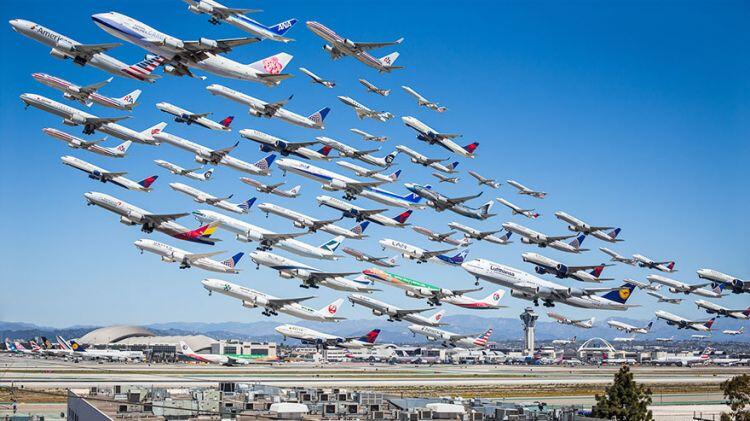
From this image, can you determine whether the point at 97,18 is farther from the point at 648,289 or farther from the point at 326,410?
the point at 648,289

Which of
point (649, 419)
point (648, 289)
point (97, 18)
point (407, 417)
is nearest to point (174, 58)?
point (97, 18)

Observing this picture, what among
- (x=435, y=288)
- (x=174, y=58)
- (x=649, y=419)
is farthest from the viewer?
(x=435, y=288)

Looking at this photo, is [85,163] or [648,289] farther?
[648,289]

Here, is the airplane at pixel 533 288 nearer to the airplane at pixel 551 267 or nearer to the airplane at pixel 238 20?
the airplane at pixel 551 267

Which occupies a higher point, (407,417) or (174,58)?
(174,58)

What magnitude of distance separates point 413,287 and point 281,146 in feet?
Result: 146

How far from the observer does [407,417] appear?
205ft

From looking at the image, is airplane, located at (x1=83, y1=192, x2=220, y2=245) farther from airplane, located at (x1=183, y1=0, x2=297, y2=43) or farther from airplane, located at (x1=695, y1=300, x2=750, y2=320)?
airplane, located at (x1=695, y1=300, x2=750, y2=320)

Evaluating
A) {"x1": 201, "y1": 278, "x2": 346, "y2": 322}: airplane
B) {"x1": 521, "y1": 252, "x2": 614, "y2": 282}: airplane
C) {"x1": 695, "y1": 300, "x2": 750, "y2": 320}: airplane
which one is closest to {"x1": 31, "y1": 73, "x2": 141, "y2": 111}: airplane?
{"x1": 201, "y1": 278, "x2": 346, "y2": 322}: airplane

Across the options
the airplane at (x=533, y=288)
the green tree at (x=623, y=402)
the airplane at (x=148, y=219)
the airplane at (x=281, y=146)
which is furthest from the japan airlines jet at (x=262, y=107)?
the green tree at (x=623, y=402)

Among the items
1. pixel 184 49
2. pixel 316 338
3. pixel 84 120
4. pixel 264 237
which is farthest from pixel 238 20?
pixel 316 338

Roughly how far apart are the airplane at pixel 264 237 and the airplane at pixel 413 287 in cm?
1683

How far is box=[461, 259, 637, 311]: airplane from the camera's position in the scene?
140 m

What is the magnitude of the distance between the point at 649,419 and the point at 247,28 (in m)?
69.0
